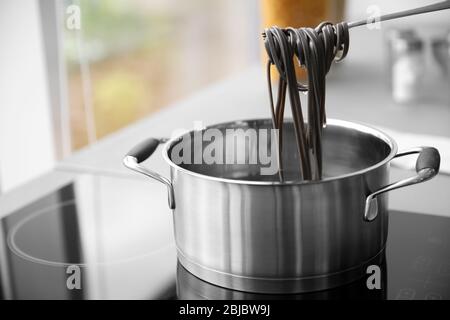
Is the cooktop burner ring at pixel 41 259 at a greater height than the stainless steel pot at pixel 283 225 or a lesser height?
lesser

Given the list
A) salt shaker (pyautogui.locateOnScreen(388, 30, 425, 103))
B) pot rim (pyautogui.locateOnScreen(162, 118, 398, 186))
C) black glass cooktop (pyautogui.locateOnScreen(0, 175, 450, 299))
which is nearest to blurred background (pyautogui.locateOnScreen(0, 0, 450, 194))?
salt shaker (pyautogui.locateOnScreen(388, 30, 425, 103))

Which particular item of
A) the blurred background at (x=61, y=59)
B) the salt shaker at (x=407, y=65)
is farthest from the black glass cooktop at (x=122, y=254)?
the salt shaker at (x=407, y=65)

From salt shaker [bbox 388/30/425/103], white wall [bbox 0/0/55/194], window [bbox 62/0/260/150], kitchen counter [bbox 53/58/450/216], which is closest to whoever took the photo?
kitchen counter [bbox 53/58/450/216]

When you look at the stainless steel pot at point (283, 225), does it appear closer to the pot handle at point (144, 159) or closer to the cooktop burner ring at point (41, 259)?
the pot handle at point (144, 159)

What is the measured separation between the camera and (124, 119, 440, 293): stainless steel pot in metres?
0.67

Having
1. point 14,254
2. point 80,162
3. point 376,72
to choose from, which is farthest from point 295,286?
point 376,72

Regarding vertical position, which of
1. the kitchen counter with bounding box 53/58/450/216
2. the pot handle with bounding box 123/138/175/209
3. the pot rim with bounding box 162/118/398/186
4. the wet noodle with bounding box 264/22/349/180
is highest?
the wet noodle with bounding box 264/22/349/180

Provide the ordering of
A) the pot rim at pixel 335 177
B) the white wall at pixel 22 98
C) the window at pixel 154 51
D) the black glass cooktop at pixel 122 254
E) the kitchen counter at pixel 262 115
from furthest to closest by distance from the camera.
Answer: the window at pixel 154 51, the white wall at pixel 22 98, the kitchen counter at pixel 262 115, the black glass cooktop at pixel 122 254, the pot rim at pixel 335 177

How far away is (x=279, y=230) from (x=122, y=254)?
280 mm

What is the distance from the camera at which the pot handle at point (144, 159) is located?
0.76m

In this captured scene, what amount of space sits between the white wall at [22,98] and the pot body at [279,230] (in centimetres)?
94

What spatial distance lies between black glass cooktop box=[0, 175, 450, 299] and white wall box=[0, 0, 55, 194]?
1.85 feet

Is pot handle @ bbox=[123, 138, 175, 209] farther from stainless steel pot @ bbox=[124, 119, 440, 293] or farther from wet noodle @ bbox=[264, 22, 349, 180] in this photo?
wet noodle @ bbox=[264, 22, 349, 180]
